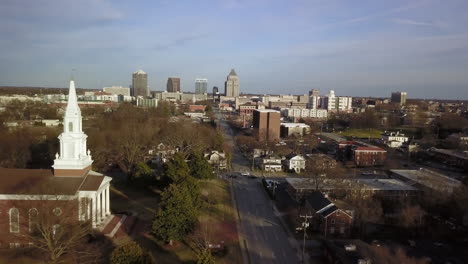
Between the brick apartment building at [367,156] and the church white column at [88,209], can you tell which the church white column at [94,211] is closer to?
the church white column at [88,209]

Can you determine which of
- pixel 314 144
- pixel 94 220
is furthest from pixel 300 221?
pixel 314 144

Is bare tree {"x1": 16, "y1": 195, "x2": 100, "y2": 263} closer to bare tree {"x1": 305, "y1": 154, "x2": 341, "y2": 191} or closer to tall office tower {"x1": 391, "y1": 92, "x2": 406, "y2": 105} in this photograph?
bare tree {"x1": 305, "y1": 154, "x2": 341, "y2": 191}

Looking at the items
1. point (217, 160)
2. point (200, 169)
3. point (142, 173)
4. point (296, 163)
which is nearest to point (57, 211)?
point (142, 173)

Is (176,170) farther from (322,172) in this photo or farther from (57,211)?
(322,172)

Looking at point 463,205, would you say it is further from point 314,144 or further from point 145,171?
point 314,144

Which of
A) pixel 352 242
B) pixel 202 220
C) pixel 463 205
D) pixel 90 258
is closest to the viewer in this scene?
pixel 90 258
